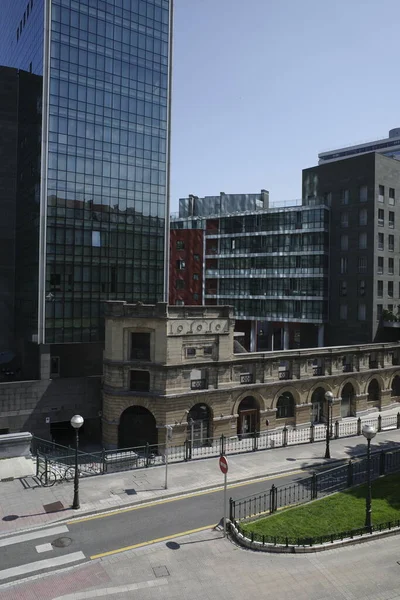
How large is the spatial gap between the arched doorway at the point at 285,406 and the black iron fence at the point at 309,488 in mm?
11378

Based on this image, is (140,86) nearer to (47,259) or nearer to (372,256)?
(47,259)

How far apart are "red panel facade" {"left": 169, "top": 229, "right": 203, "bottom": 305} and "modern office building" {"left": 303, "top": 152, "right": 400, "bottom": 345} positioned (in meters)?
23.5

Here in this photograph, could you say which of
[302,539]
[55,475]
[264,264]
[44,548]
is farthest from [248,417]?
[264,264]

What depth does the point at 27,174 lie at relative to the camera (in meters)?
49.3

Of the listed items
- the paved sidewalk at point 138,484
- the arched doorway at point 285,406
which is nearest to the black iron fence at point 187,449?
the paved sidewalk at point 138,484

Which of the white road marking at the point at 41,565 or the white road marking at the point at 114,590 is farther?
the white road marking at the point at 41,565

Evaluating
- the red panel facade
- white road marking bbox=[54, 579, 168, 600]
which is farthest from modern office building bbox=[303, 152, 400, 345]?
white road marking bbox=[54, 579, 168, 600]

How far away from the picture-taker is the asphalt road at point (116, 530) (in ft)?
69.7

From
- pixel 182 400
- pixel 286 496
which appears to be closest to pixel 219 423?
pixel 182 400

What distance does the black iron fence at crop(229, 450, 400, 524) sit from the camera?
2477cm

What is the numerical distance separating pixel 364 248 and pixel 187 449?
36583 mm

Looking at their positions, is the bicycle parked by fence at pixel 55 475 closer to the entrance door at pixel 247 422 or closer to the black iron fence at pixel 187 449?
the black iron fence at pixel 187 449

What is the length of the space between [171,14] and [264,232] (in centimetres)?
3121

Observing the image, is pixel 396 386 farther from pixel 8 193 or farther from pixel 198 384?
pixel 8 193
